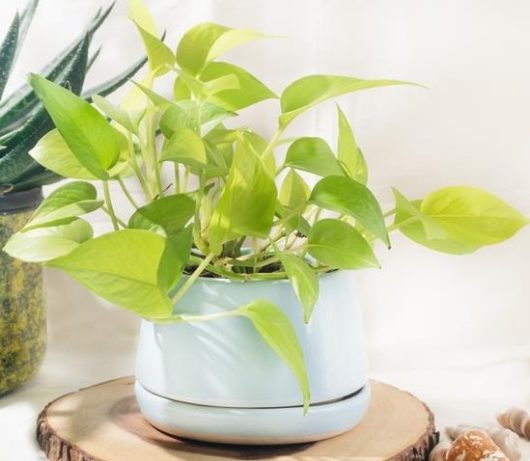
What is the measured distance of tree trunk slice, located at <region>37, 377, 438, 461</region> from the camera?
2.67ft

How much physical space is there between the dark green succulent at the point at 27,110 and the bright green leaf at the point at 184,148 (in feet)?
0.67

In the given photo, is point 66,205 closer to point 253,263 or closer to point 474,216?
point 253,263

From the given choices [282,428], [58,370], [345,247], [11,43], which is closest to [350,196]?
[345,247]

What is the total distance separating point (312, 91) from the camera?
0.83 m

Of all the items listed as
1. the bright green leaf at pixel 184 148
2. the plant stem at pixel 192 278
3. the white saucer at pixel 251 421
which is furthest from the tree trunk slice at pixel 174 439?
the bright green leaf at pixel 184 148

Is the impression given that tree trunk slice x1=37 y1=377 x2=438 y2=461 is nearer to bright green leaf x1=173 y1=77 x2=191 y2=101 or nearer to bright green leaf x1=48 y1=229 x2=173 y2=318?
bright green leaf x1=48 y1=229 x2=173 y2=318

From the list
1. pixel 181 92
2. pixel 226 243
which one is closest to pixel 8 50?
pixel 181 92

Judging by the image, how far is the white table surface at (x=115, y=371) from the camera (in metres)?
1.05

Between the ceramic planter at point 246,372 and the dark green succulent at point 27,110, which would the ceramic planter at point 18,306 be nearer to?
the dark green succulent at point 27,110

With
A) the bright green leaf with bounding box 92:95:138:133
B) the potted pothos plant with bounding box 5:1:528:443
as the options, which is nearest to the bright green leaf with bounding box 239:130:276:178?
the potted pothos plant with bounding box 5:1:528:443

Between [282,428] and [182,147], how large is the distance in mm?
234

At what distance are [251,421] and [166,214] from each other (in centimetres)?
17

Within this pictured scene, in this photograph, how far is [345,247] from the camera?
2.62 ft

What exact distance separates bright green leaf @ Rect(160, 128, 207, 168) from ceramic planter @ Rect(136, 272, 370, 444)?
108mm
